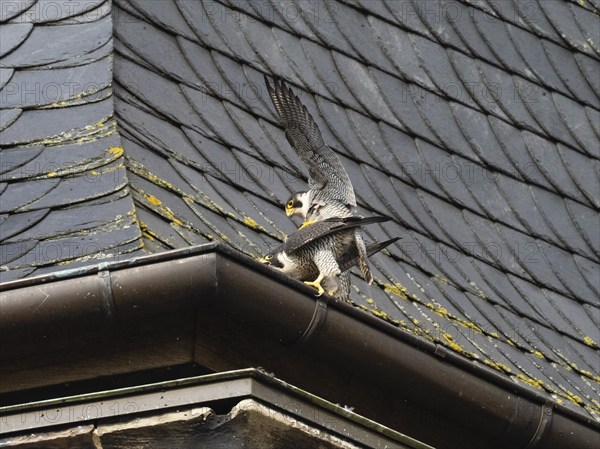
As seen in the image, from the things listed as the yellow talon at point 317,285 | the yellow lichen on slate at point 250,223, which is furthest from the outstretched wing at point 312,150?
the yellow talon at point 317,285

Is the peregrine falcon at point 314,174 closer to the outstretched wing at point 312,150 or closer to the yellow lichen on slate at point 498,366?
the outstretched wing at point 312,150

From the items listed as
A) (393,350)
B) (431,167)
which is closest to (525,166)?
(431,167)

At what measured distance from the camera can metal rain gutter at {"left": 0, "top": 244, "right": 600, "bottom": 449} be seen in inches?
271

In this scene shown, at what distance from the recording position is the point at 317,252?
7.73 meters

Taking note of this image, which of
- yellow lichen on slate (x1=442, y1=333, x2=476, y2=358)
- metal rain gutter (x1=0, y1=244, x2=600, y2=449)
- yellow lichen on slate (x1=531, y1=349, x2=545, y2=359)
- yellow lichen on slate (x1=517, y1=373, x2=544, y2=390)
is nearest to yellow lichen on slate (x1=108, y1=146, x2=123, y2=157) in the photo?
metal rain gutter (x1=0, y1=244, x2=600, y2=449)

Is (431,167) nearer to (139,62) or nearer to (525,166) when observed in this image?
(525,166)

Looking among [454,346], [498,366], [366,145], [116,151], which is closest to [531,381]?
[498,366]

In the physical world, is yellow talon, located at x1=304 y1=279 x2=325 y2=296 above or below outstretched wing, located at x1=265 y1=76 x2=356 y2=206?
below

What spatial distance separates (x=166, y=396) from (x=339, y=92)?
11.0 feet

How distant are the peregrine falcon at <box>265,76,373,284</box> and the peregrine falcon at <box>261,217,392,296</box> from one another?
0.19 m

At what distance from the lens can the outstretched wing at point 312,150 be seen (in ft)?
26.6

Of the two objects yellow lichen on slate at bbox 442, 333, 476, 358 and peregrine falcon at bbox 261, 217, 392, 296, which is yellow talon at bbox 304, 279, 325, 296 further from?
yellow lichen on slate at bbox 442, 333, 476, 358

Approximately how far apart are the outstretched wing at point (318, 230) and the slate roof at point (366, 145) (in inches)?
9.5

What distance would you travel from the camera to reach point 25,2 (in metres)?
9.15
